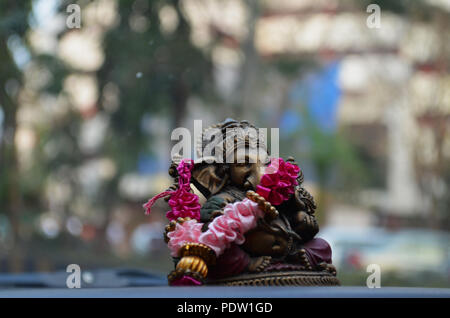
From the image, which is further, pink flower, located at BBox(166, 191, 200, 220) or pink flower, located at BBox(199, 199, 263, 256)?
pink flower, located at BBox(166, 191, 200, 220)

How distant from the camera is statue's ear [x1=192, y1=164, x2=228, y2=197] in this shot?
311cm

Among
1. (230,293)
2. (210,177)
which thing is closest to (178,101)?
(210,177)

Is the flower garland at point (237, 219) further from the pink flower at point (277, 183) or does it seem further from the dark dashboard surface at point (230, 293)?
the dark dashboard surface at point (230, 293)

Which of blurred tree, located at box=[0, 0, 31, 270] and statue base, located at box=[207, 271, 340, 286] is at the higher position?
blurred tree, located at box=[0, 0, 31, 270]

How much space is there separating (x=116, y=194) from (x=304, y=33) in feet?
15.9

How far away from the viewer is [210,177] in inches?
123

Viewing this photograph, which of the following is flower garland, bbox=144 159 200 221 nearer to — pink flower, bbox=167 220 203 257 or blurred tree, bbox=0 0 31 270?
pink flower, bbox=167 220 203 257

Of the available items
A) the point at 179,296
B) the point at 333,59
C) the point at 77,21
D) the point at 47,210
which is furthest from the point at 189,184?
the point at 333,59

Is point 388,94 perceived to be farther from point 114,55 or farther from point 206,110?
point 114,55

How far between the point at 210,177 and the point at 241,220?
38 cm

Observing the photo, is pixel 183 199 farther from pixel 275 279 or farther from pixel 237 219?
pixel 275 279

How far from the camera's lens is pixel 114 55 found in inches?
371

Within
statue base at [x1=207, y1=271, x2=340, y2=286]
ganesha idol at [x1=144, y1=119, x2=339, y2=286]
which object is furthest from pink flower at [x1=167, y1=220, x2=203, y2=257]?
statue base at [x1=207, y1=271, x2=340, y2=286]

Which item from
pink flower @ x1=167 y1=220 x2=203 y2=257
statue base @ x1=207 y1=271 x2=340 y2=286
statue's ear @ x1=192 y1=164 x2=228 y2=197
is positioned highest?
statue's ear @ x1=192 y1=164 x2=228 y2=197
